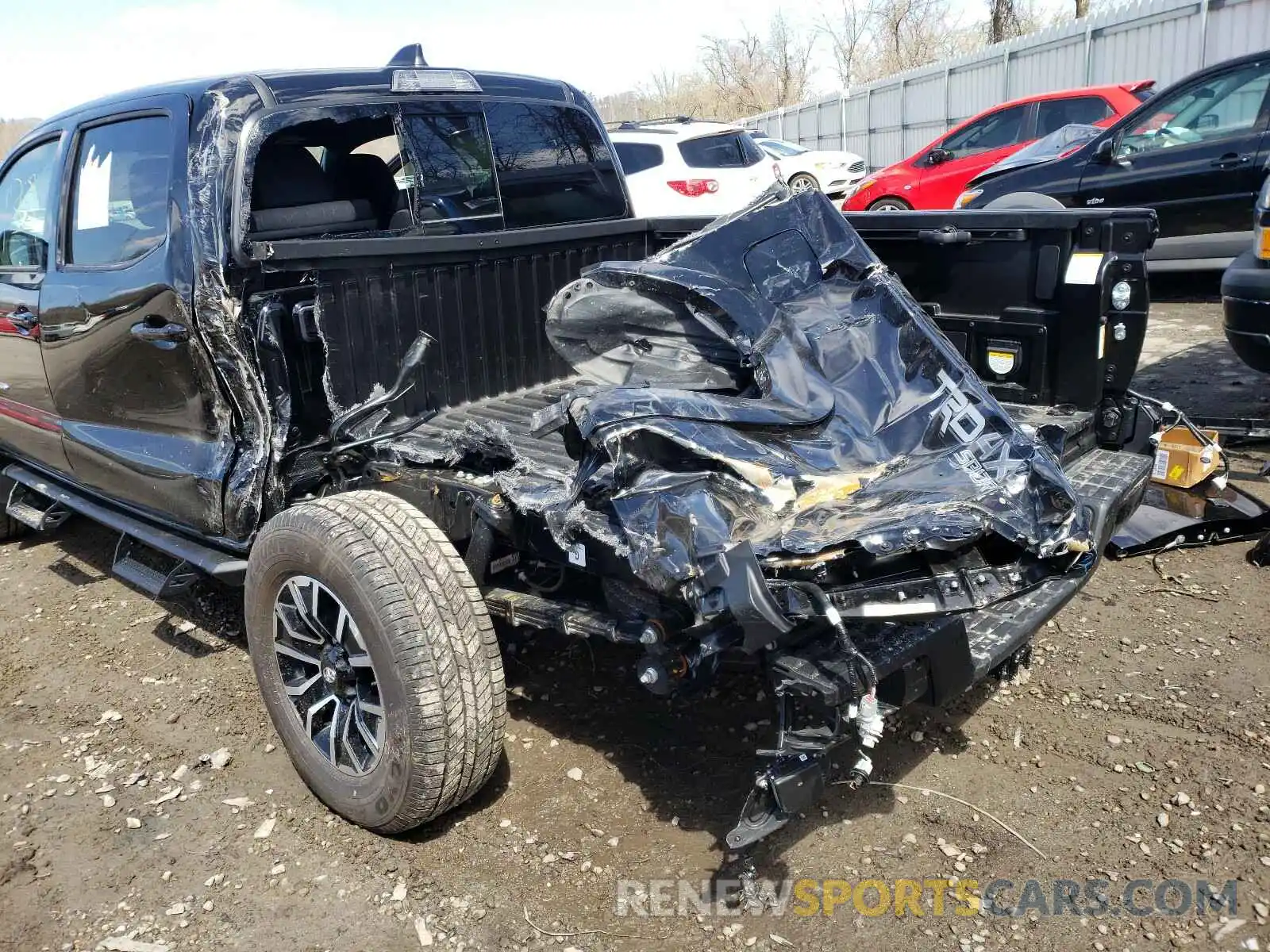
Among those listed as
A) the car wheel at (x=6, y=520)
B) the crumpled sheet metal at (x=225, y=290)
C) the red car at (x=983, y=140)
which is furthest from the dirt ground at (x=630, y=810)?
the red car at (x=983, y=140)

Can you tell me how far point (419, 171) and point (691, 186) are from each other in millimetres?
8114

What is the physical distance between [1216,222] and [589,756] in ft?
23.9

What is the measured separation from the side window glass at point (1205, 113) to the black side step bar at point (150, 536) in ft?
26.2

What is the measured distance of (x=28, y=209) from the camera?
4.30 metres

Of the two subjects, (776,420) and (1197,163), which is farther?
(1197,163)

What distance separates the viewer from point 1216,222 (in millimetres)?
7965

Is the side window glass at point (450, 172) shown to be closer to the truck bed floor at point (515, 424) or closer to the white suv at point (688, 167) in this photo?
the truck bed floor at point (515, 424)

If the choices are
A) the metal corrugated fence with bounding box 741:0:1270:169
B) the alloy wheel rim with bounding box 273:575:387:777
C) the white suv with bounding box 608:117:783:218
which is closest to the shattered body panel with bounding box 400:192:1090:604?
the alloy wheel rim with bounding box 273:575:387:777

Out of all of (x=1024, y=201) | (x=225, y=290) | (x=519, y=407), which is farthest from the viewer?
(x=1024, y=201)

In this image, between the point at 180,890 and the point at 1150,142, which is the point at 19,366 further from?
the point at 1150,142

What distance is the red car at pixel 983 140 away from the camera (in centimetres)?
1125

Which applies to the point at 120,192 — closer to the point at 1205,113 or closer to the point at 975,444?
the point at 975,444

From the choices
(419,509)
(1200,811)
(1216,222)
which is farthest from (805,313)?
(1216,222)

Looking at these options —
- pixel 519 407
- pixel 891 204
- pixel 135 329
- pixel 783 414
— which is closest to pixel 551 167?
pixel 519 407
